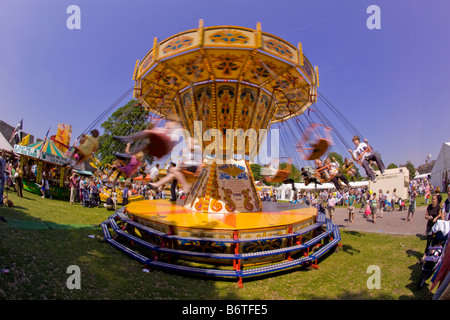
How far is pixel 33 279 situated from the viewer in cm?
354

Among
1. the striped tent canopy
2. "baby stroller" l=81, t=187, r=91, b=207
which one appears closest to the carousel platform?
"baby stroller" l=81, t=187, r=91, b=207

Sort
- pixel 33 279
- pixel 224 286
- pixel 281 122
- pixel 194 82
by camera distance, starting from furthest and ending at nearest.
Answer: pixel 281 122, pixel 194 82, pixel 224 286, pixel 33 279

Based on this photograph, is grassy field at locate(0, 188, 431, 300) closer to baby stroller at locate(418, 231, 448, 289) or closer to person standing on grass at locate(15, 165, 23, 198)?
baby stroller at locate(418, 231, 448, 289)

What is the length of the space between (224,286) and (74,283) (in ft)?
8.63

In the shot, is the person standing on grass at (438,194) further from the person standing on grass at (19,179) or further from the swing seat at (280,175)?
the person standing on grass at (19,179)

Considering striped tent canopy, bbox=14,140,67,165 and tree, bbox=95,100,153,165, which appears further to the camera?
striped tent canopy, bbox=14,140,67,165

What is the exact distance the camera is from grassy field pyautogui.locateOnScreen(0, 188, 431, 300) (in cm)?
365

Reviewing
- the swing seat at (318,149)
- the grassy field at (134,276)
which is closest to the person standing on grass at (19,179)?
the grassy field at (134,276)

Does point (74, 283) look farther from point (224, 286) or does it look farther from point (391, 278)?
point (391, 278)

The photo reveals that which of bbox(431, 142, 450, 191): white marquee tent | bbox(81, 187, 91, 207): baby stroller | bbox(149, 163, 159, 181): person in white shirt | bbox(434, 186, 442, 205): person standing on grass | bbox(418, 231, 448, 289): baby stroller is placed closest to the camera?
bbox(418, 231, 448, 289): baby stroller

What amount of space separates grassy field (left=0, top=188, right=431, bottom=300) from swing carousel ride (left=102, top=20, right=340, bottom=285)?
11.7 inches

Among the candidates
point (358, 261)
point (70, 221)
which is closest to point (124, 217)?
point (70, 221)


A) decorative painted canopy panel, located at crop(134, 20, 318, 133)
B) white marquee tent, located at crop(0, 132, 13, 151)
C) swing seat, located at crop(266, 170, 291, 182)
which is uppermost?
decorative painted canopy panel, located at crop(134, 20, 318, 133)

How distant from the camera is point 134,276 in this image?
478cm
